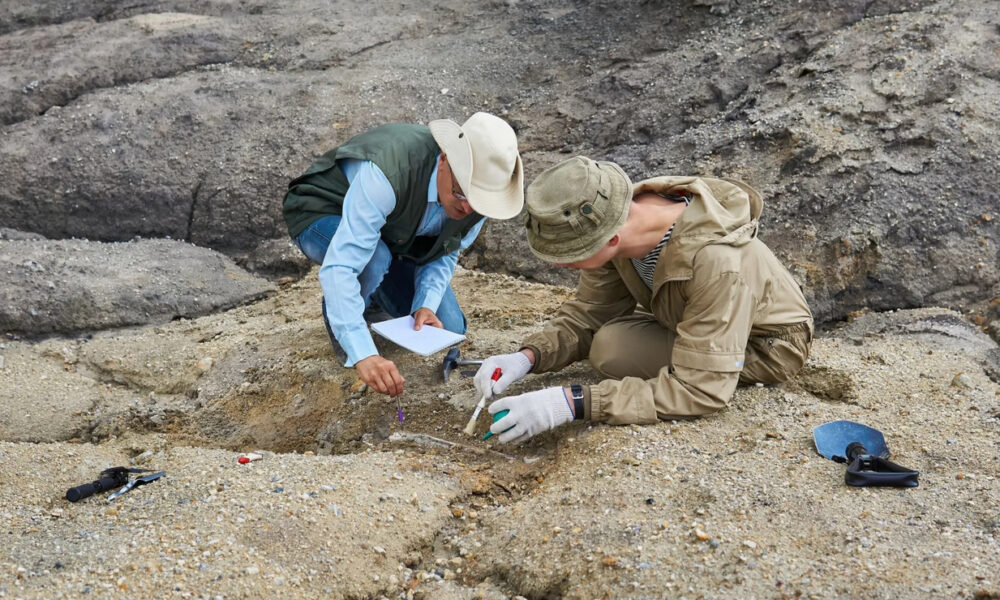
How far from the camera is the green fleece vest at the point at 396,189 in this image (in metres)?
3.52

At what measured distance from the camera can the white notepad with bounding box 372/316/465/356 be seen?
3434 millimetres

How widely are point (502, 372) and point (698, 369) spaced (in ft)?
2.43

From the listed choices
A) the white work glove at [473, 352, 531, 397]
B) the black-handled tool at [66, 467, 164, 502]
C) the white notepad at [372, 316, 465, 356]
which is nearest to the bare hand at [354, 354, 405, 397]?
the white notepad at [372, 316, 465, 356]

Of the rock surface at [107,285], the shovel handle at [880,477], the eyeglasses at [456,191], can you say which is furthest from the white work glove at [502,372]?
the rock surface at [107,285]

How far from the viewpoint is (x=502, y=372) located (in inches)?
130

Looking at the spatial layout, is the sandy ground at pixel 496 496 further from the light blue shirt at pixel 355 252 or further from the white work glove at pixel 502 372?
the light blue shirt at pixel 355 252

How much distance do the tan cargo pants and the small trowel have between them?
347mm

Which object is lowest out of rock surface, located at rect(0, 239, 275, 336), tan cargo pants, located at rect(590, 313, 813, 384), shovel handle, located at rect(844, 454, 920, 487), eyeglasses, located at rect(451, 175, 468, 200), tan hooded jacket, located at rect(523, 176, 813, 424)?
rock surface, located at rect(0, 239, 275, 336)

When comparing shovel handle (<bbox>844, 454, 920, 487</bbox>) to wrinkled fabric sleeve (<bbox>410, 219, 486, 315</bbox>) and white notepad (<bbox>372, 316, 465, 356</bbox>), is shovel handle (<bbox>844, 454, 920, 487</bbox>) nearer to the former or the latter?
white notepad (<bbox>372, 316, 465, 356</bbox>)

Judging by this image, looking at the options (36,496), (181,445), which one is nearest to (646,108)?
(181,445)

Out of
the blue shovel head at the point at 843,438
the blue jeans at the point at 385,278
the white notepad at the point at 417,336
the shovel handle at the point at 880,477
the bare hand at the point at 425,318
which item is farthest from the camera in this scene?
the blue jeans at the point at 385,278

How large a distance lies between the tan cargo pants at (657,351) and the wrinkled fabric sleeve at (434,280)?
0.81m

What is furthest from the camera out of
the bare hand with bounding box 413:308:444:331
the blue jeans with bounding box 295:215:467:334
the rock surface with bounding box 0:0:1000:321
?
the rock surface with bounding box 0:0:1000:321

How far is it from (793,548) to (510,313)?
2.36 meters
